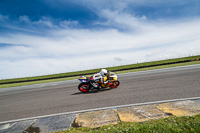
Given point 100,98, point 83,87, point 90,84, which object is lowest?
point 100,98

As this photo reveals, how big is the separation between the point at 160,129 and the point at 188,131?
1.94 ft

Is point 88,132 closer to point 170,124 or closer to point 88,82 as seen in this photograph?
point 170,124

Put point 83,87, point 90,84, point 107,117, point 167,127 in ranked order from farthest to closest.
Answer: point 83,87, point 90,84, point 107,117, point 167,127

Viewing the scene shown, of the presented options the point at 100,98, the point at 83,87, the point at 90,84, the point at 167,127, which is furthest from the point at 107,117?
the point at 83,87

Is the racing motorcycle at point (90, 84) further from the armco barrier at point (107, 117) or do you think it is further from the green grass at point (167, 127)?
the green grass at point (167, 127)

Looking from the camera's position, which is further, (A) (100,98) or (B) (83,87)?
(B) (83,87)

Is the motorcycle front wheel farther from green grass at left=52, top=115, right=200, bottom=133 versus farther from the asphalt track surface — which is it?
green grass at left=52, top=115, right=200, bottom=133

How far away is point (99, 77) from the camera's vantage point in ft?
27.0

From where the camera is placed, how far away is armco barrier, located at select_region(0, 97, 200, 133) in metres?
3.50

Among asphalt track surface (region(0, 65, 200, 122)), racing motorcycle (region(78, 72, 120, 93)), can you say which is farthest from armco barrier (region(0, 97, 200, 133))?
racing motorcycle (region(78, 72, 120, 93))

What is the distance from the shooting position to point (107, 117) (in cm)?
378

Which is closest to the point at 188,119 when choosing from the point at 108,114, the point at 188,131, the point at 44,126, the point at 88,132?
the point at 188,131

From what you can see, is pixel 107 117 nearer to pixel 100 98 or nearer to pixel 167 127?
pixel 167 127

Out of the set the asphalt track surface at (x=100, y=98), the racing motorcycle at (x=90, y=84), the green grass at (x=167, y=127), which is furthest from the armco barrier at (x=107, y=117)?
the racing motorcycle at (x=90, y=84)
